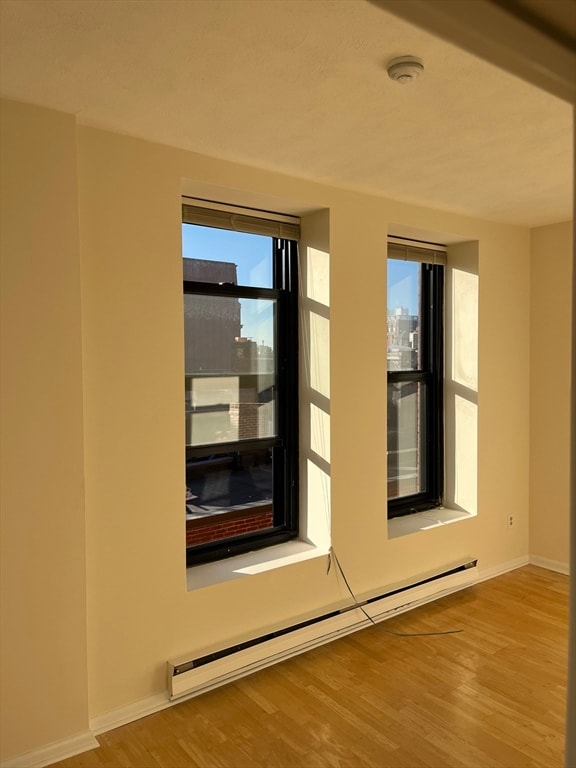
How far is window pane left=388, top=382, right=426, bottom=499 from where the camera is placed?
4457 mm

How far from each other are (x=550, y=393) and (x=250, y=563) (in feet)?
9.18

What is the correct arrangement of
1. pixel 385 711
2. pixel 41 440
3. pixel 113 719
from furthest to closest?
1. pixel 385 711
2. pixel 113 719
3. pixel 41 440

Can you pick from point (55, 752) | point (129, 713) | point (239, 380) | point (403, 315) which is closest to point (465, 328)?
point (403, 315)

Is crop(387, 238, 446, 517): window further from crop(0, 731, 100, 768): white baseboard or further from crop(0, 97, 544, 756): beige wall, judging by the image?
crop(0, 731, 100, 768): white baseboard

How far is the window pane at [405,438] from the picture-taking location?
4457 millimetres

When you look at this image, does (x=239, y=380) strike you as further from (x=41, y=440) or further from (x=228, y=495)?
(x=41, y=440)

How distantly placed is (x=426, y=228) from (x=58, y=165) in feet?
8.06

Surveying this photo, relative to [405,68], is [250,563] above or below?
below

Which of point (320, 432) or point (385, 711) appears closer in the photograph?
point (385, 711)

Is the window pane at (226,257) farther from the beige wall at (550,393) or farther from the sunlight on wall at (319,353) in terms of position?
the beige wall at (550,393)

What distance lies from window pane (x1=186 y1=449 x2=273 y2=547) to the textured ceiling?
A: 1.66m

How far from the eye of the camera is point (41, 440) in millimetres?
2410

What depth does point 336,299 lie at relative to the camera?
3.55m

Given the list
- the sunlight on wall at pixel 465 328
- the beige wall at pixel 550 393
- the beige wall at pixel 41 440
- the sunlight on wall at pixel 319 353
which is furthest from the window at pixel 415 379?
the beige wall at pixel 41 440
